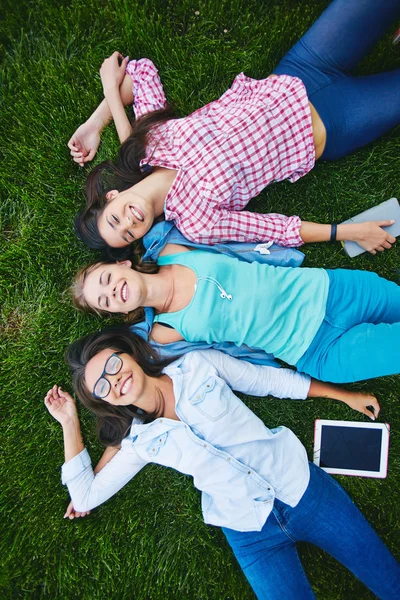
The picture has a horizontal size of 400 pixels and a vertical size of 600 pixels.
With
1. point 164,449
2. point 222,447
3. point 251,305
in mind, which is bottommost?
point 222,447

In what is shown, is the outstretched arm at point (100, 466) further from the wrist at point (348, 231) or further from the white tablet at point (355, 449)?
the wrist at point (348, 231)

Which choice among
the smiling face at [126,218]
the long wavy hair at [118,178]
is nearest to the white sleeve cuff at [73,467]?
the long wavy hair at [118,178]

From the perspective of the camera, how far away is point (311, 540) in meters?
2.52

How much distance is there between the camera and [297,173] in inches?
108

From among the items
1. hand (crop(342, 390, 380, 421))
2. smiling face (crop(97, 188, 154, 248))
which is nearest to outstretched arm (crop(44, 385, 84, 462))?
smiling face (crop(97, 188, 154, 248))

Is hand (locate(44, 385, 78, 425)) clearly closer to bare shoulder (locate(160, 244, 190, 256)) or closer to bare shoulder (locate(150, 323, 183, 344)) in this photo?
bare shoulder (locate(150, 323, 183, 344))

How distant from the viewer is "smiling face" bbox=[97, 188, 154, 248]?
238 cm

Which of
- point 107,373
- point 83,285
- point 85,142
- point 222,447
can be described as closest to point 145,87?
point 85,142

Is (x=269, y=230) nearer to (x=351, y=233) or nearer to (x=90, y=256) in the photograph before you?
(x=351, y=233)

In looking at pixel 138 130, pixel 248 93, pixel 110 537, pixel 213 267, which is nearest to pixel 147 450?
pixel 110 537

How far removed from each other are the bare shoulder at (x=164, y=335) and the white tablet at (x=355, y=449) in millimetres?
1151

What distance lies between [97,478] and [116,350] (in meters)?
0.82

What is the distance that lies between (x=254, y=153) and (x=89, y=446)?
2125mm

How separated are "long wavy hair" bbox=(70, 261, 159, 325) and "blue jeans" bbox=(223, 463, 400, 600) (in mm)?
1370
